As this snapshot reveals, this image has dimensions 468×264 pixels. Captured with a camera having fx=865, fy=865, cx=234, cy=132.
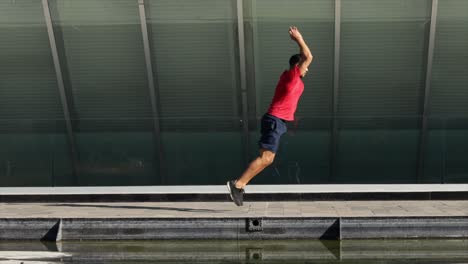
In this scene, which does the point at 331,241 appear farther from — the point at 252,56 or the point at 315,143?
the point at 252,56

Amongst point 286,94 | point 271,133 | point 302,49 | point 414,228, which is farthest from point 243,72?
point 414,228

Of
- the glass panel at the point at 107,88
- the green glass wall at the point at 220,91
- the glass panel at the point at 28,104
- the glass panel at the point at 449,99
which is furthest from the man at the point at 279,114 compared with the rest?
the glass panel at the point at 28,104

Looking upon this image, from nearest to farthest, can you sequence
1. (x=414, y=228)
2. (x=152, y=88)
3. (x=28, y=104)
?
1. (x=414, y=228)
2. (x=152, y=88)
3. (x=28, y=104)

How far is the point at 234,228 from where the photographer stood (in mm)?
8992

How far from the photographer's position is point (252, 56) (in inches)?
496

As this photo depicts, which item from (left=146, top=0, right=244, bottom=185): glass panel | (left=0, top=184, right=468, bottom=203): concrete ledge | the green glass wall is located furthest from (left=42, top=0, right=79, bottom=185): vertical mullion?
(left=146, top=0, right=244, bottom=185): glass panel

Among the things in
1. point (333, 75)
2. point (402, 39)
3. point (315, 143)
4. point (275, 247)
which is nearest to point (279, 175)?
point (315, 143)

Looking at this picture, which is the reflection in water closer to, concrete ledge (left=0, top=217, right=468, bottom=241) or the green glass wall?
concrete ledge (left=0, top=217, right=468, bottom=241)

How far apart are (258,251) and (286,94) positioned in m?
1.97

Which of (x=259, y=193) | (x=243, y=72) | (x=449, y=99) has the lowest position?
(x=259, y=193)

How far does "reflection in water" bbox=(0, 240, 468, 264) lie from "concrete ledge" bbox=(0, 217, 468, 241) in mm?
95

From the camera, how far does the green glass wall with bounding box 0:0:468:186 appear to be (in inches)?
472

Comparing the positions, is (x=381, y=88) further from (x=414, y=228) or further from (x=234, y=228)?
(x=234, y=228)

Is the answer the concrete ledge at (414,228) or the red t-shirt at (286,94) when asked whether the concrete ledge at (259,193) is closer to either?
the red t-shirt at (286,94)
